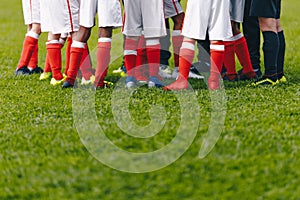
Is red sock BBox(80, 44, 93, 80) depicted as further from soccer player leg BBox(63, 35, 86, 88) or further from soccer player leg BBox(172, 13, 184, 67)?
soccer player leg BBox(172, 13, 184, 67)

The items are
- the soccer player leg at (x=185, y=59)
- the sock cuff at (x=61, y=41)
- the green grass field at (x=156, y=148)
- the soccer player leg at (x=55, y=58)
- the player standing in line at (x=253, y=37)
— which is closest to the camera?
the green grass field at (x=156, y=148)

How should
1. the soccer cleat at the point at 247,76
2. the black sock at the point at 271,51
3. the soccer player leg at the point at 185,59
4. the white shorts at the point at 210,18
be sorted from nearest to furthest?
the white shorts at the point at 210,18 → the soccer player leg at the point at 185,59 → the black sock at the point at 271,51 → the soccer cleat at the point at 247,76

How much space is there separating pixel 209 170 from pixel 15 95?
2979 millimetres

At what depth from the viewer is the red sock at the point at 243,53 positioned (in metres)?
6.53

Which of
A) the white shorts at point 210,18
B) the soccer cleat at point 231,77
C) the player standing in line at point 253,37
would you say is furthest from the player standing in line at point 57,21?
the player standing in line at point 253,37

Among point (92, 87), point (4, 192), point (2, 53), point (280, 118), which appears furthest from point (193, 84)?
point (2, 53)

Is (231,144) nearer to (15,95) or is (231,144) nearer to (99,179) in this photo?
(99,179)

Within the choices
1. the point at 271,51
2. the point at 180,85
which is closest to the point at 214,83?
the point at 180,85

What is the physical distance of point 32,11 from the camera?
7250mm

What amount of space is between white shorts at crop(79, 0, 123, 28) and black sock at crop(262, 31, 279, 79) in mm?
1585

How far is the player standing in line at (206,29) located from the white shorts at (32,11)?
2263 millimetres

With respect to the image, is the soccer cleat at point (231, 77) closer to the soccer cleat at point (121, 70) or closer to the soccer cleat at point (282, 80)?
the soccer cleat at point (282, 80)

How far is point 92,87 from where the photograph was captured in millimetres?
6074

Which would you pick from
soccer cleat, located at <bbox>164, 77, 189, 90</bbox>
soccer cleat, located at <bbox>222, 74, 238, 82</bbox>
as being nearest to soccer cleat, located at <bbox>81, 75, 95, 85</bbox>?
soccer cleat, located at <bbox>164, 77, 189, 90</bbox>
